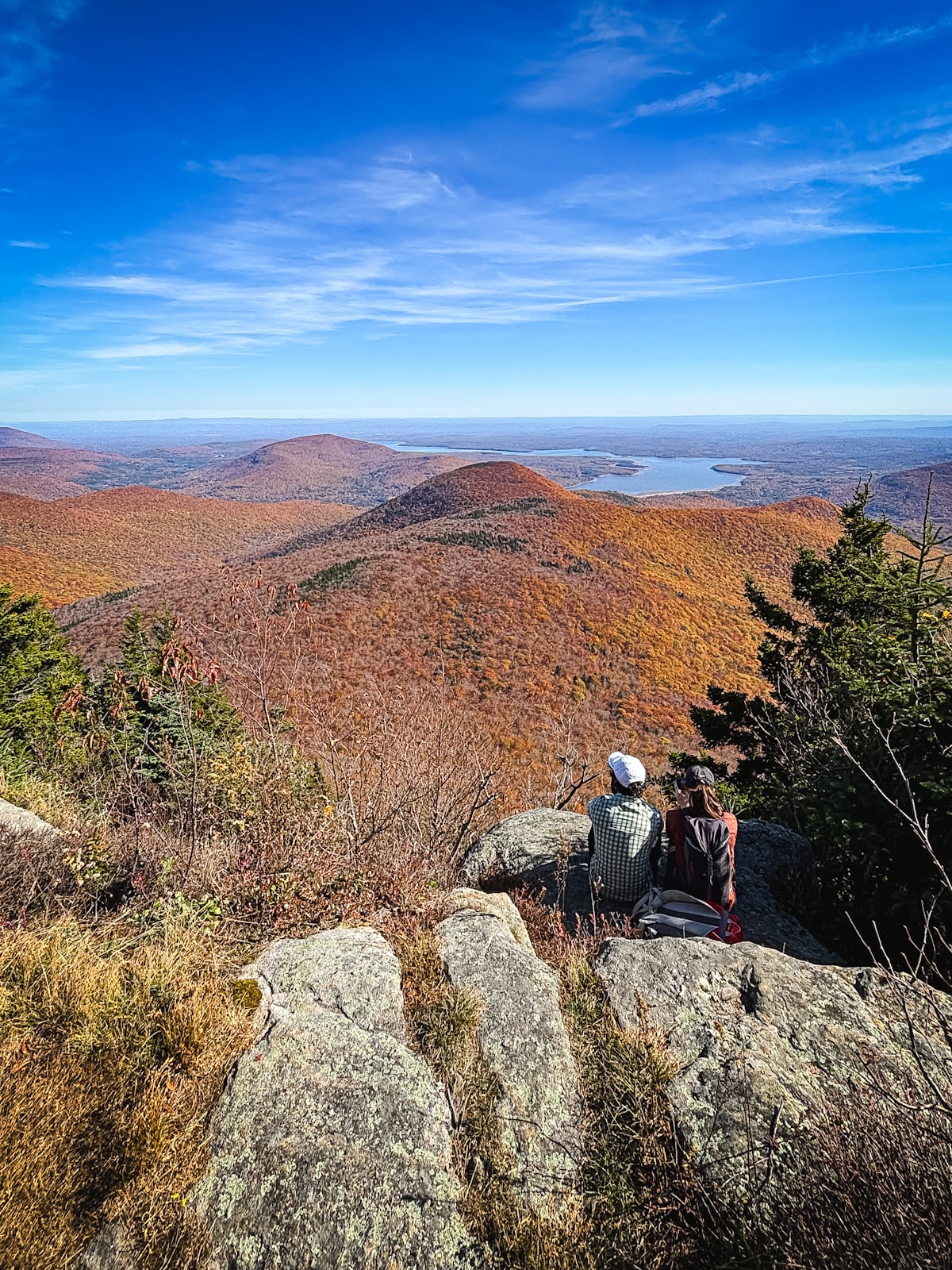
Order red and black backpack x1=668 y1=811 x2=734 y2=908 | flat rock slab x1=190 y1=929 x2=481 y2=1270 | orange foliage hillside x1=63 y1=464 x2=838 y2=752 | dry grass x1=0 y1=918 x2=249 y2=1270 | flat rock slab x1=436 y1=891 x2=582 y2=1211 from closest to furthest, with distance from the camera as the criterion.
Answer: dry grass x1=0 y1=918 x2=249 y2=1270
flat rock slab x1=190 y1=929 x2=481 y2=1270
flat rock slab x1=436 y1=891 x2=582 y2=1211
red and black backpack x1=668 y1=811 x2=734 y2=908
orange foliage hillside x1=63 y1=464 x2=838 y2=752

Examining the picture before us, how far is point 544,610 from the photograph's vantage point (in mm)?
32406

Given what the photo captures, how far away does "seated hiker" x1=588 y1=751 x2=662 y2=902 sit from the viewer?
14.4ft

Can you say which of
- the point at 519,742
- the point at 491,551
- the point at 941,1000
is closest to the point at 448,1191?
the point at 941,1000

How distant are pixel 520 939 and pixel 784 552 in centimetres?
5214

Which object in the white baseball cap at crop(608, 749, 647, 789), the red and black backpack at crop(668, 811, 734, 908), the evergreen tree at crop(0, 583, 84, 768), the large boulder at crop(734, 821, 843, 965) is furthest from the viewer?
the evergreen tree at crop(0, 583, 84, 768)

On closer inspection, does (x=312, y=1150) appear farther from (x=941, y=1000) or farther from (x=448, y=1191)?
(x=941, y=1000)

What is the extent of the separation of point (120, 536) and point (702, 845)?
289 ft

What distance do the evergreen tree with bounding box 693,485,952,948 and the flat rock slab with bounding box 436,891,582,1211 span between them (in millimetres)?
1866

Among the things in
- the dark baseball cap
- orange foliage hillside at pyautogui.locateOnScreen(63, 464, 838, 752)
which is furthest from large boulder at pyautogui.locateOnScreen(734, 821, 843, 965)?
orange foliage hillside at pyautogui.locateOnScreen(63, 464, 838, 752)

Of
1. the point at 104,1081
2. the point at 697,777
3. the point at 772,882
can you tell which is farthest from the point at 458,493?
the point at 104,1081

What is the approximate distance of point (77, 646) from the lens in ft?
91.8

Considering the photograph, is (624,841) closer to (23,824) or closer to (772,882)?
(772,882)

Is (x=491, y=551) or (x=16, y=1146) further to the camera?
(x=491, y=551)

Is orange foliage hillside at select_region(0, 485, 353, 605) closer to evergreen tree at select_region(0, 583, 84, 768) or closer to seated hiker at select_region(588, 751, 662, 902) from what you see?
evergreen tree at select_region(0, 583, 84, 768)
